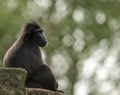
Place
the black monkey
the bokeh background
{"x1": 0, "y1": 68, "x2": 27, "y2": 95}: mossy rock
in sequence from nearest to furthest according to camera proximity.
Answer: {"x1": 0, "y1": 68, "x2": 27, "y2": 95}: mossy rock
the black monkey
the bokeh background

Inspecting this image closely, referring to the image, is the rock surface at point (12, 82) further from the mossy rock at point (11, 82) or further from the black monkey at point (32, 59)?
the black monkey at point (32, 59)

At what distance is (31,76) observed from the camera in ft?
43.4

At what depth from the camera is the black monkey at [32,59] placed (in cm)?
1318

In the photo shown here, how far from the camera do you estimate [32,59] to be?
13.5m

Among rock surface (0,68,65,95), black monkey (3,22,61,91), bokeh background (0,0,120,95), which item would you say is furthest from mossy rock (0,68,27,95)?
bokeh background (0,0,120,95)

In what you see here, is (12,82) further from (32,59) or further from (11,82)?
(32,59)

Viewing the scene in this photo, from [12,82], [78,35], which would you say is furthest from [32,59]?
[78,35]

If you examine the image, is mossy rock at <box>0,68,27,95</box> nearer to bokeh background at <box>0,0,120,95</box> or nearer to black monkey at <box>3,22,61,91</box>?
black monkey at <box>3,22,61,91</box>

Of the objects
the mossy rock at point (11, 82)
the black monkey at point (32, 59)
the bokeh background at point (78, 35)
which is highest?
the bokeh background at point (78, 35)

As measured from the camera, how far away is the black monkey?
43.2ft

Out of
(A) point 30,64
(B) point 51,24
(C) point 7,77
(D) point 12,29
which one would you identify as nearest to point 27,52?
(A) point 30,64

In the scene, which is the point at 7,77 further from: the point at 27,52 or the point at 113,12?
the point at 113,12

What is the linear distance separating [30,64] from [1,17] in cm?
1665

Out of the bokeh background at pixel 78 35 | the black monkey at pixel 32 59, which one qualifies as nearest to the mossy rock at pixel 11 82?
the black monkey at pixel 32 59
